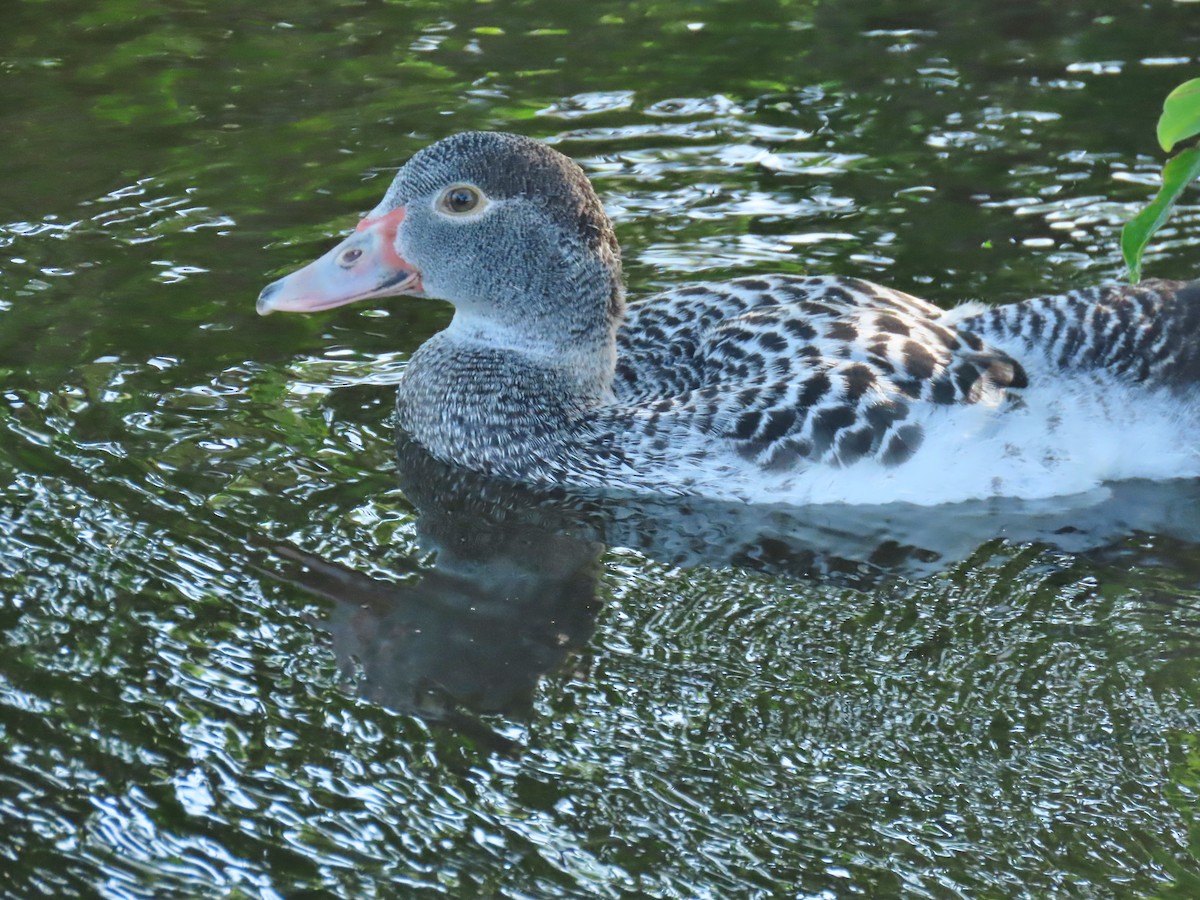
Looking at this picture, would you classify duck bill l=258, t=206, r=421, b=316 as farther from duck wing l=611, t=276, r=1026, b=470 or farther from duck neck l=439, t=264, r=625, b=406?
duck wing l=611, t=276, r=1026, b=470

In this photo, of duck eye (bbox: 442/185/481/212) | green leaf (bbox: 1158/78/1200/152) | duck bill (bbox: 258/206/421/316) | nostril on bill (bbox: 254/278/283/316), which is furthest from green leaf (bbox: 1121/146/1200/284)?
nostril on bill (bbox: 254/278/283/316)

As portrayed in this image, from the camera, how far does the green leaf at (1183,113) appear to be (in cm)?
322

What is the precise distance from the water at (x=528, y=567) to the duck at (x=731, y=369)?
17 cm

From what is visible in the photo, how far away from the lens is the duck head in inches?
267

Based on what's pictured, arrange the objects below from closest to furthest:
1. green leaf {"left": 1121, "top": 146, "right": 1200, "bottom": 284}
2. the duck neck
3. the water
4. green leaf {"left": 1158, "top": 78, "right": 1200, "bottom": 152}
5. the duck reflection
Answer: green leaf {"left": 1158, "top": 78, "right": 1200, "bottom": 152}, green leaf {"left": 1121, "top": 146, "right": 1200, "bottom": 284}, the water, the duck reflection, the duck neck

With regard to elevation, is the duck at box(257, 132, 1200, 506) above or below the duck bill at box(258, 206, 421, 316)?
below

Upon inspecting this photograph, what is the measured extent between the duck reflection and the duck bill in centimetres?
69

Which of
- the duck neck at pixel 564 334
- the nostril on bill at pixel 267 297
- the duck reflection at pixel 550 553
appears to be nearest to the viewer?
the duck reflection at pixel 550 553

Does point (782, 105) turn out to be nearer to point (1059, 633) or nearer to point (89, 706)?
point (1059, 633)

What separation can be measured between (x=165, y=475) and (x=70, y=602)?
952 millimetres

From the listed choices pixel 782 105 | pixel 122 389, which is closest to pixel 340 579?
pixel 122 389

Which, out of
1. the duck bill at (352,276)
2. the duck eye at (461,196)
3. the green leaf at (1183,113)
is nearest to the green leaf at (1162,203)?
the green leaf at (1183,113)

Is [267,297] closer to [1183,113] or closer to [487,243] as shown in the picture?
[487,243]

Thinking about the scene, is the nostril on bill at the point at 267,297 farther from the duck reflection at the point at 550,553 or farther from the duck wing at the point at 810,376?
the duck wing at the point at 810,376
